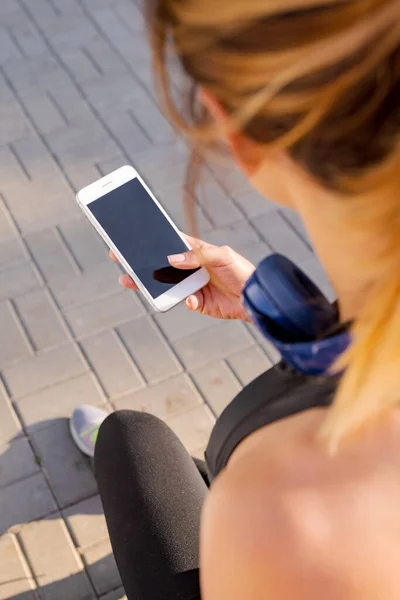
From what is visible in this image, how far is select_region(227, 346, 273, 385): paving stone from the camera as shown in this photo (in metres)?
2.11

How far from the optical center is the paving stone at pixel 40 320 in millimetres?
2107

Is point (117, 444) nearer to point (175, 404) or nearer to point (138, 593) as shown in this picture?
point (138, 593)

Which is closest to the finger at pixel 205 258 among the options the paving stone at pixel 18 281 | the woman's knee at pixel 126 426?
the woman's knee at pixel 126 426

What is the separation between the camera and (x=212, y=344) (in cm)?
216

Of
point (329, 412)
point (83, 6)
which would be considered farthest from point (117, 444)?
point (83, 6)

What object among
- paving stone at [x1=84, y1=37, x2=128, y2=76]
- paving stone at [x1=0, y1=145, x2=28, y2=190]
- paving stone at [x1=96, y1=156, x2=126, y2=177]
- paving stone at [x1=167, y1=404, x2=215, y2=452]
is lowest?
paving stone at [x1=167, y1=404, x2=215, y2=452]

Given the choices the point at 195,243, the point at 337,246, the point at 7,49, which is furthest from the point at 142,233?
the point at 7,49

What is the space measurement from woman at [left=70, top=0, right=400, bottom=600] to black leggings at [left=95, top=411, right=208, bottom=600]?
1.21 feet

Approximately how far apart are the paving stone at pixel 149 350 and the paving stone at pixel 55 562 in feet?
1.69

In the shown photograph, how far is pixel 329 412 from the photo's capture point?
2.44ft

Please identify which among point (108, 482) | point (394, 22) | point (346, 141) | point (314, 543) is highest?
point (394, 22)

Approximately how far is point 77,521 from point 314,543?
1.23 meters

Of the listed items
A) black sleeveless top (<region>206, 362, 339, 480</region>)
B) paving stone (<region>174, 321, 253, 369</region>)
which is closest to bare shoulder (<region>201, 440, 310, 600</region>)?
black sleeveless top (<region>206, 362, 339, 480</region>)

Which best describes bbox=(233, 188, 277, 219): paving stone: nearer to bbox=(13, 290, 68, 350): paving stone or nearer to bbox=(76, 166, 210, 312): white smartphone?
bbox=(13, 290, 68, 350): paving stone
